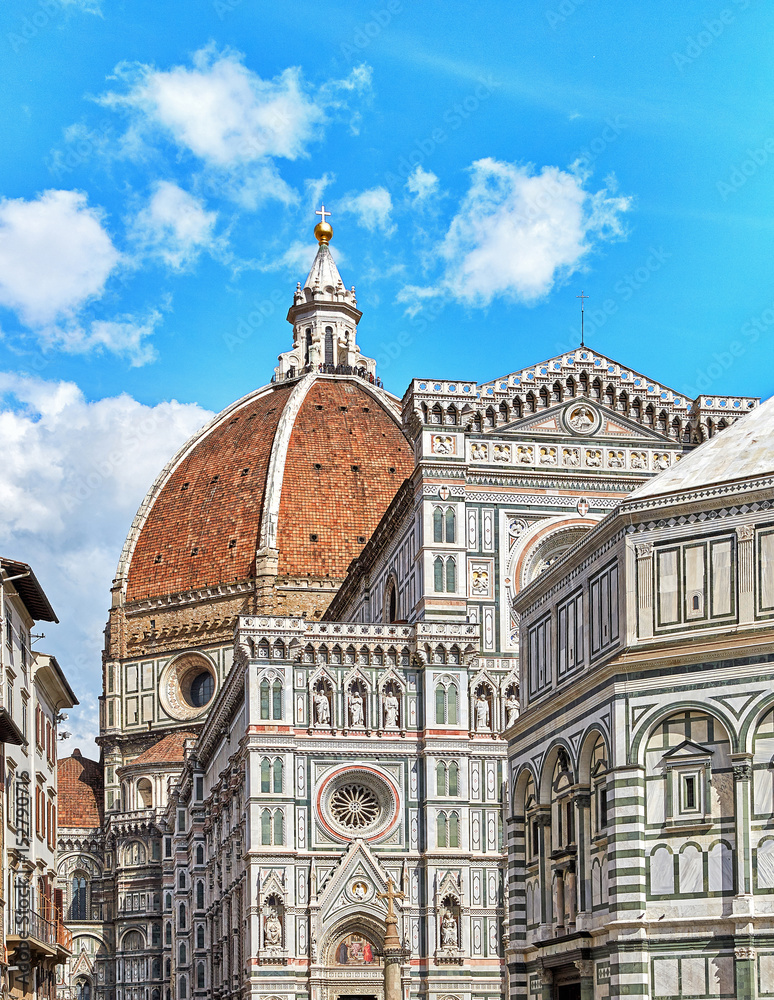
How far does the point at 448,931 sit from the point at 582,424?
57.4 feet

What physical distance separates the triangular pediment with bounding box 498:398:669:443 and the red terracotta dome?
45155mm

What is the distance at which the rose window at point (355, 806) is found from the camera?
5597 centimetres

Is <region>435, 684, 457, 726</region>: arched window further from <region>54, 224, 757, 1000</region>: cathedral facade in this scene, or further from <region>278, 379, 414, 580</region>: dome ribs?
<region>278, 379, 414, 580</region>: dome ribs

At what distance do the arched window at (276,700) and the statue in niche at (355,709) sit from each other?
227 centimetres

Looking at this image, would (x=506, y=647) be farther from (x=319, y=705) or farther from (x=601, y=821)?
(x=601, y=821)

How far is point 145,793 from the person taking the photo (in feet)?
328

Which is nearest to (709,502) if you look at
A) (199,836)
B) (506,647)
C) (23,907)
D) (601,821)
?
(601,821)

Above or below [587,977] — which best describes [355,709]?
above

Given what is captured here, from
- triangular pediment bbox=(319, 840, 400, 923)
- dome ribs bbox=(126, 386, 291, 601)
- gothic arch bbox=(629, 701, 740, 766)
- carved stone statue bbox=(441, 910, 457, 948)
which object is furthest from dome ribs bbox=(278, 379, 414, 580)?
gothic arch bbox=(629, 701, 740, 766)

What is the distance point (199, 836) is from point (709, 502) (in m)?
55.4

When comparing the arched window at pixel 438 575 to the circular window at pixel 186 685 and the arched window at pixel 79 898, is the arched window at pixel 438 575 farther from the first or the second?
the arched window at pixel 79 898

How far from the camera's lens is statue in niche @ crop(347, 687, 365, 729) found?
186ft

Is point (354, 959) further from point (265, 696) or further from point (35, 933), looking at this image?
point (35, 933)

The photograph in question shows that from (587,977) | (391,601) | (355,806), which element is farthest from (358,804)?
(587,977)
